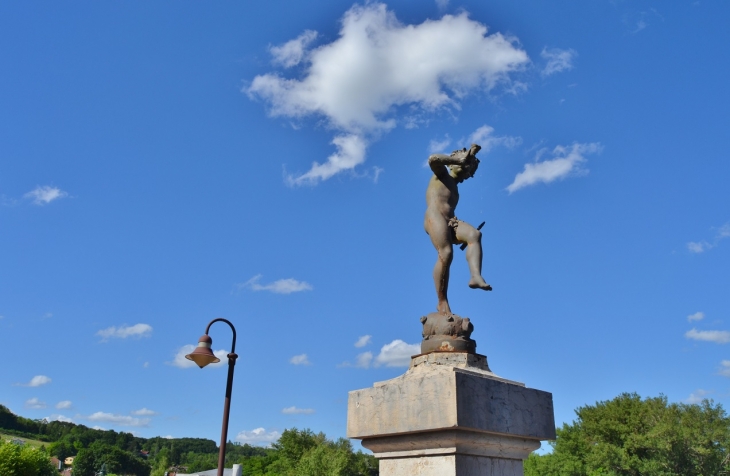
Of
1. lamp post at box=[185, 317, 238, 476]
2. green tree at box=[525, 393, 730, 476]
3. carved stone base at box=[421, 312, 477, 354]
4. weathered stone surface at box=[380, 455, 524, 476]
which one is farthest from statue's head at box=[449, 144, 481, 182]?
green tree at box=[525, 393, 730, 476]

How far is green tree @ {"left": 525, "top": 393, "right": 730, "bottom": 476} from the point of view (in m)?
46.9

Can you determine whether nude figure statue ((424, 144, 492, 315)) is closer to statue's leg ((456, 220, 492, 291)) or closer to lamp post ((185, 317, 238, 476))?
statue's leg ((456, 220, 492, 291))

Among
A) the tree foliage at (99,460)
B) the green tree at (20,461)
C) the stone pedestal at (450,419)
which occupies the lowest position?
the tree foliage at (99,460)

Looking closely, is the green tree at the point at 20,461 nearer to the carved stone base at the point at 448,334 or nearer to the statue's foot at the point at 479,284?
the carved stone base at the point at 448,334

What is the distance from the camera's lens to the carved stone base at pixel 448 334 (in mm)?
5105

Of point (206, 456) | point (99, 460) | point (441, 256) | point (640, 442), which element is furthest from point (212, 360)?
point (206, 456)

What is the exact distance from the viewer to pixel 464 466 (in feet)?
14.8

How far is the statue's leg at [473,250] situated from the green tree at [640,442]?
166 ft

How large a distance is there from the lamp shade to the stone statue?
276 inches

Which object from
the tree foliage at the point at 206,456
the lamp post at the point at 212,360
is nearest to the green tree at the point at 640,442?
the tree foliage at the point at 206,456

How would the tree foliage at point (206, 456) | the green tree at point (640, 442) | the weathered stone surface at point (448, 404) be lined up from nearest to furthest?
the weathered stone surface at point (448, 404) → the green tree at point (640, 442) → the tree foliage at point (206, 456)

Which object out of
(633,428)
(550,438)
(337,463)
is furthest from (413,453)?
(337,463)

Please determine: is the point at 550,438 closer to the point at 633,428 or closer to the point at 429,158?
the point at 429,158

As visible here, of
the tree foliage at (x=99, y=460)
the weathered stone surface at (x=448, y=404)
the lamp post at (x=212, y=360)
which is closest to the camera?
the weathered stone surface at (x=448, y=404)
